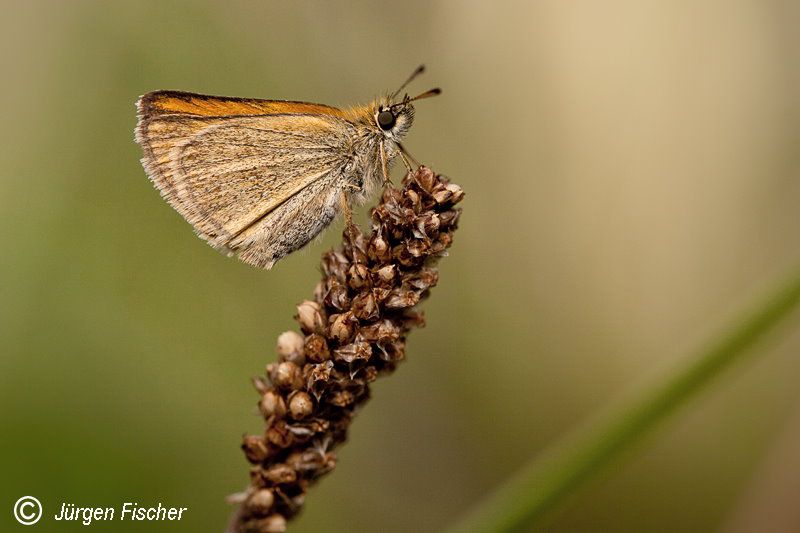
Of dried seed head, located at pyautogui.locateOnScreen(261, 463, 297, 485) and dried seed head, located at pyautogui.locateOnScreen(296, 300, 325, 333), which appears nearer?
dried seed head, located at pyautogui.locateOnScreen(261, 463, 297, 485)

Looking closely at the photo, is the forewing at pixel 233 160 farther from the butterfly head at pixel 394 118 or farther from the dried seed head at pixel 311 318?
the dried seed head at pixel 311 318

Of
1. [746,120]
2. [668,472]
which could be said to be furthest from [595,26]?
[668,472]

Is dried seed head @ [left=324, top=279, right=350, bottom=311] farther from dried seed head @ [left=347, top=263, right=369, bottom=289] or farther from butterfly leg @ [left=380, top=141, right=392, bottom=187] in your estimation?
butterfly leg @ [left=380, top=141, right=392, bottom=187]

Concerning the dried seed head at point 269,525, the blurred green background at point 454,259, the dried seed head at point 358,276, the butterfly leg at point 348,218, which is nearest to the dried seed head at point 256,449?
the dried seed head at point 269,525

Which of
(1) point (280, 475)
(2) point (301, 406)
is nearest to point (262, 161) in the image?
(2) point (301, 406)

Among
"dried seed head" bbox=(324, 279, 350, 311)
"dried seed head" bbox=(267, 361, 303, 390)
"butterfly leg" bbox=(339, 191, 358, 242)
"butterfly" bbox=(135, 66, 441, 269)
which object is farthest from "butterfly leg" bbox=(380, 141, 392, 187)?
"dried seed head" bbox=(267, 361, 303, 390)
